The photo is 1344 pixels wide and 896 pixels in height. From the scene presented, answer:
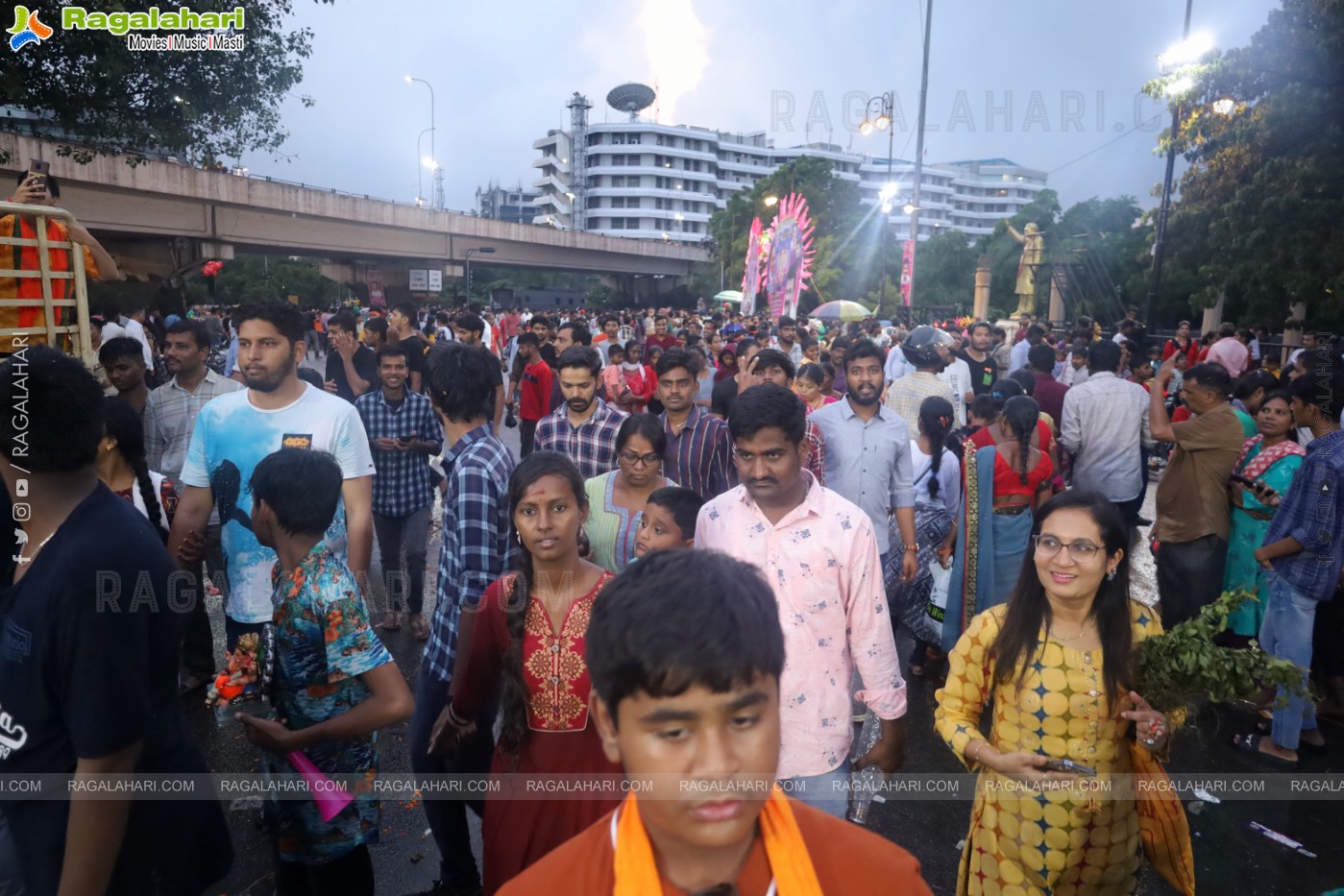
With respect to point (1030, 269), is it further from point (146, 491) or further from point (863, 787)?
point (146, 491)

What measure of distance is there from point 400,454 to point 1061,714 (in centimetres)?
442

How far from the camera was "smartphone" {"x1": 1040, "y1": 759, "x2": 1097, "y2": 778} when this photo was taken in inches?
91.9

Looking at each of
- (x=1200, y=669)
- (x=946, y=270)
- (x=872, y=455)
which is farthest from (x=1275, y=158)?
(x=946, y=270)

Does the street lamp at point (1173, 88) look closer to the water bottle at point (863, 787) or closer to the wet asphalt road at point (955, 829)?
the wet asphalt road at point (955, 829)

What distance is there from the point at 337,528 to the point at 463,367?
903 millimetres

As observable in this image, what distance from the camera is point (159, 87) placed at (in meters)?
8.27

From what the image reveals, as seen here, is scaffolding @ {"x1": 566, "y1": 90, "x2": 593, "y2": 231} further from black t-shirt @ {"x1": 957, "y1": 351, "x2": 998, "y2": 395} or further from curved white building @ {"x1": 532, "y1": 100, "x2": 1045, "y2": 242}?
black t-shirt @ {"x1": 957, "y1": 351, "x2": 998, "y2": 395}

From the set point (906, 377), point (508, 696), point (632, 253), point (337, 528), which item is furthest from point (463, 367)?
point (632, 253)

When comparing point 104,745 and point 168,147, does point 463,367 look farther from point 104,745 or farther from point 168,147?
point 168,147

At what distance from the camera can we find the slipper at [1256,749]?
4.31 meters

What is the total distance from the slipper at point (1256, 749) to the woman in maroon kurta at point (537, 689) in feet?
12.5

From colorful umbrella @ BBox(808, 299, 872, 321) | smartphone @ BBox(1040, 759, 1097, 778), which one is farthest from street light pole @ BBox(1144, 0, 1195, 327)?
smartphone @ BBox(1040, 759, 1097, 778)

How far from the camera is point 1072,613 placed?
8.31 ft

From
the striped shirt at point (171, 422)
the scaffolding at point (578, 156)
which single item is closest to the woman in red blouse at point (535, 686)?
the striped shirt at point (171, 422)
